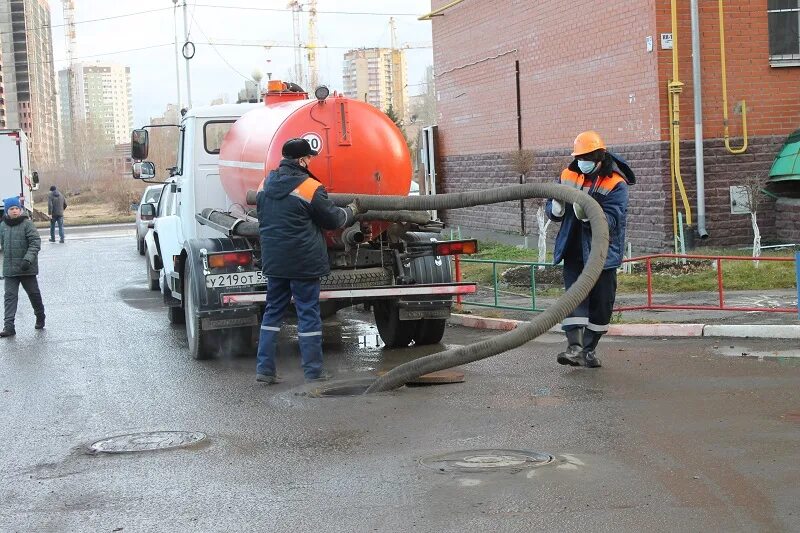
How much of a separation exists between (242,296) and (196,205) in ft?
8.15

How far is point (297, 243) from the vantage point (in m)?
9.34

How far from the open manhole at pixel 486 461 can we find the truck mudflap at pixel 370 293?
383 centimetres

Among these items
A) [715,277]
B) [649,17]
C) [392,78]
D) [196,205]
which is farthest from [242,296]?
[392,78]

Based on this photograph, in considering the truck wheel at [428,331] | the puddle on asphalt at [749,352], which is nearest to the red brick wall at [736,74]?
the truck wheel at [428,331]

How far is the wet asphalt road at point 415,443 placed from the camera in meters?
5.49

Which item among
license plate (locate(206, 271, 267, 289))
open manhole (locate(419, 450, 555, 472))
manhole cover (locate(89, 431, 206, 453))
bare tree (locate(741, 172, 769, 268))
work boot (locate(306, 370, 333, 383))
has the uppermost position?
bare tree (locate(741, 172, 769, 268))

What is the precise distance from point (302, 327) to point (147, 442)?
2292 millimetres

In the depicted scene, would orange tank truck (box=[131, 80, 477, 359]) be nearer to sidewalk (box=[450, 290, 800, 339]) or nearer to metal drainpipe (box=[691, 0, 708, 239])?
sidewalk (box=[450, 290, 800, 339])

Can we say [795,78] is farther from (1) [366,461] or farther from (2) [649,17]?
(1) [366,461]

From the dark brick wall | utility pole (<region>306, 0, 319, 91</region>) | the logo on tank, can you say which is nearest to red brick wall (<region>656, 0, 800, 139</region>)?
the dark brick wall

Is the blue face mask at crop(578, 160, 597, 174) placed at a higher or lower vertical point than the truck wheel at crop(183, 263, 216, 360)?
higher

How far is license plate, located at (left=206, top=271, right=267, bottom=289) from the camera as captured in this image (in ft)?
35.3

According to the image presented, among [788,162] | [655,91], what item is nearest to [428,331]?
[655,91]

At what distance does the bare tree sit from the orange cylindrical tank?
6.59 metres
